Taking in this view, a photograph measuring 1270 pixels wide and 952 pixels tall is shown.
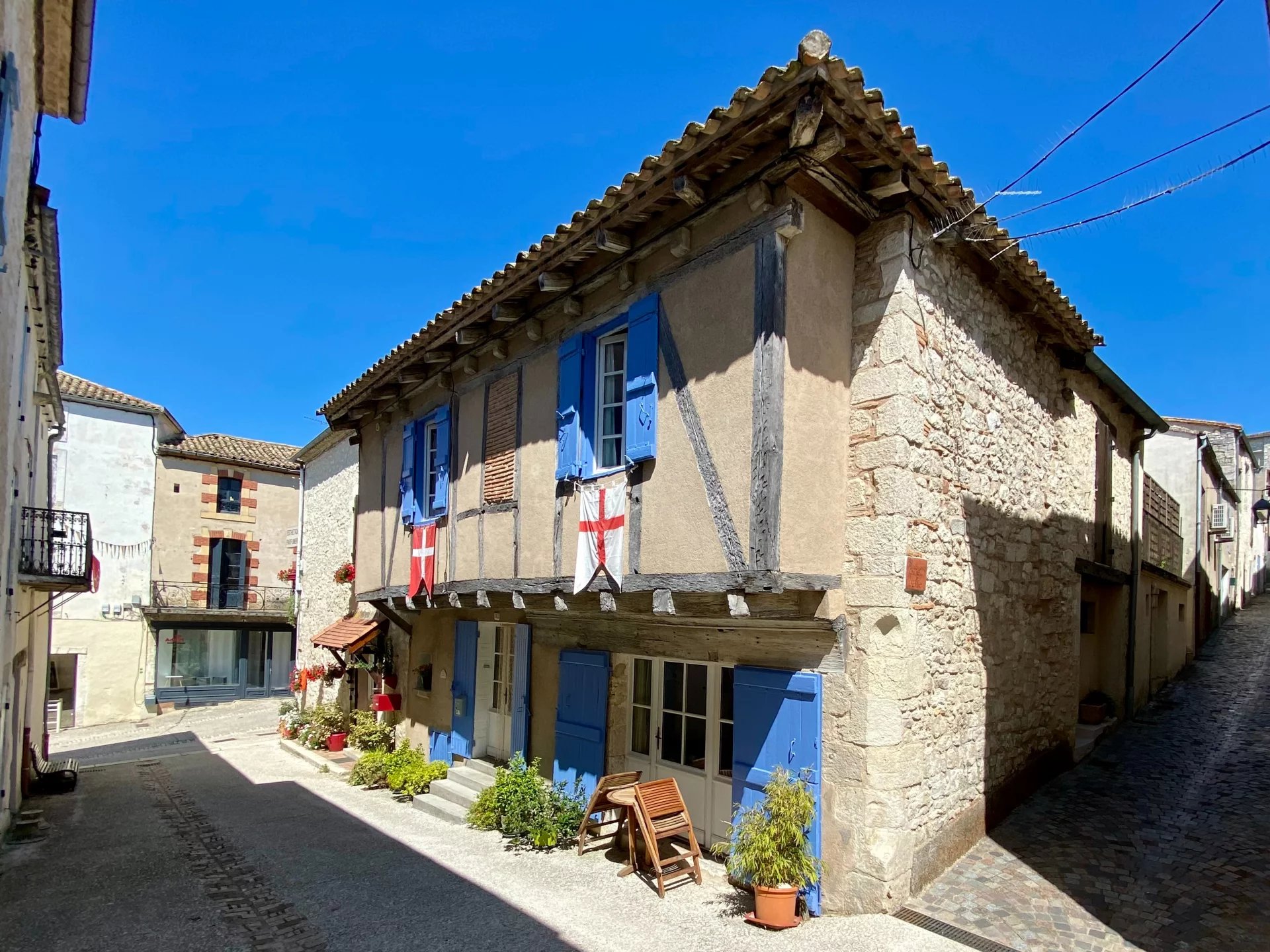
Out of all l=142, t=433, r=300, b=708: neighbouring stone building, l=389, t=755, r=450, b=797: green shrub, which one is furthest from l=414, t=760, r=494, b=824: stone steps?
l=142, t=433, r=300, b=708: neighbouring stone building

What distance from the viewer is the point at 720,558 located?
18.5 feet

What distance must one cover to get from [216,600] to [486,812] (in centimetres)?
1875

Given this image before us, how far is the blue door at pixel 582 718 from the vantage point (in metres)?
7.81

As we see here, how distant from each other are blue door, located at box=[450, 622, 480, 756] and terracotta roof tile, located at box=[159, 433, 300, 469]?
14.5m

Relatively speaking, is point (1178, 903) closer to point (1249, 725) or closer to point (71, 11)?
point (1249, 725)

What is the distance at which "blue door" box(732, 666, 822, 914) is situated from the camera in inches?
229

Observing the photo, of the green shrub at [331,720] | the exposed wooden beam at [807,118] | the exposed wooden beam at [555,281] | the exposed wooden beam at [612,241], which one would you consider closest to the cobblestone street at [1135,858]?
the exposed wooden beam at [807,118]

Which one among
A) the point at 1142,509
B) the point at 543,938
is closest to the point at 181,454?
the point at 543,938

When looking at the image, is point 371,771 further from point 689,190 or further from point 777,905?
point 689,190

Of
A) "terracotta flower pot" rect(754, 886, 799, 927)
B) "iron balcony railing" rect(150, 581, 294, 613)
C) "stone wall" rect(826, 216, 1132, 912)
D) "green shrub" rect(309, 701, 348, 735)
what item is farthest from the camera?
"iron balcony railing" rect(150, 581, 294, 613)

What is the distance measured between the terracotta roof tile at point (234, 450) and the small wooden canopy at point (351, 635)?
34.4 feet

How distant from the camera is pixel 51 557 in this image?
9.55 m

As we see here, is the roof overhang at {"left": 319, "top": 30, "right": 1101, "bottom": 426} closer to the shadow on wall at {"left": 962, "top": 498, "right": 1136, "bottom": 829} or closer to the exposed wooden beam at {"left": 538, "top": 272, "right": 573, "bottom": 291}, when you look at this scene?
the exposed wooden beam at {"left": 538, "top": 272, "right": 573, "bottom": 291}

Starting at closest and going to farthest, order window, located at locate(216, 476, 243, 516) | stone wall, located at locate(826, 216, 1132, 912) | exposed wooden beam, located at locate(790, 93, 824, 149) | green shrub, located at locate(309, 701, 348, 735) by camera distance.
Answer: exposed wooden beam, located at locate(790, 93, 824, 149)
stone wall, located at locate(826, 216, 1132, 912)
green shrub, located at locate(309, 701, 348, 735)
window, located at locate(216, 476, 243, 516)
